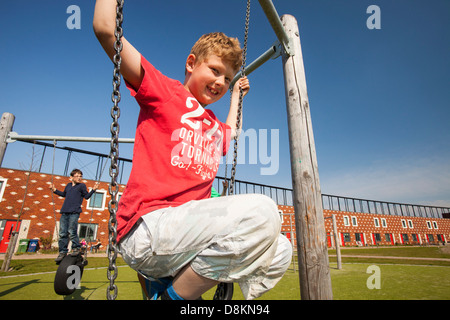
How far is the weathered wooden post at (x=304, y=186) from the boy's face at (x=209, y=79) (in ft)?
3.92

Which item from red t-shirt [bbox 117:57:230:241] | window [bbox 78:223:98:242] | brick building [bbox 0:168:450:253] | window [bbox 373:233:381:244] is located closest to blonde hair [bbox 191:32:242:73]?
red t-shirt [bbox 117:57:230:241]

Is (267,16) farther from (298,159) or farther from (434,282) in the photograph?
(434,282)

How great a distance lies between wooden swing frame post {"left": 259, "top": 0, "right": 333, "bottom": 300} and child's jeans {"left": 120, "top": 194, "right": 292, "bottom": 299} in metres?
1.40

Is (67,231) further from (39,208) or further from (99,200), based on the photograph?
(99,200)

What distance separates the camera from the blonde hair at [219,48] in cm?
148

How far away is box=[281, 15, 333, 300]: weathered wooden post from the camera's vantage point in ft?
6.61

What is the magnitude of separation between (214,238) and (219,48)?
1216 mm

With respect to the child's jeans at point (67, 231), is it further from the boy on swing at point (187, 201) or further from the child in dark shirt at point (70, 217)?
the boy on swing at point (187, 201)

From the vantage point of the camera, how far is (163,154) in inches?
45.7

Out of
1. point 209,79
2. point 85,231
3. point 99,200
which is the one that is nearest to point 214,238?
point 209,79

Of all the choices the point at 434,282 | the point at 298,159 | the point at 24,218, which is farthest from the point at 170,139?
the point at 24,218

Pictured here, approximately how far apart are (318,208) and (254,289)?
1.43 metres

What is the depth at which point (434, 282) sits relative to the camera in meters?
5.27

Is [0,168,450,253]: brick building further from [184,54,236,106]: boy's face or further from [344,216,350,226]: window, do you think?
[344,216,350,226]: window
